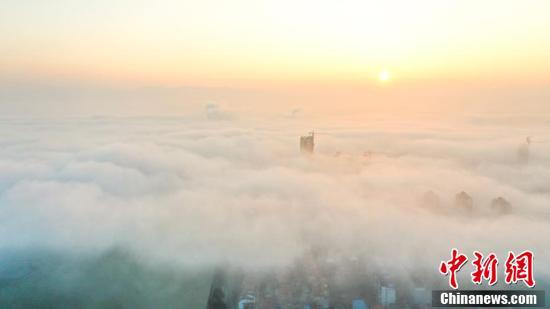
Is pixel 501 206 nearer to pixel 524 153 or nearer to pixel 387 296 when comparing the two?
pixel 387 296

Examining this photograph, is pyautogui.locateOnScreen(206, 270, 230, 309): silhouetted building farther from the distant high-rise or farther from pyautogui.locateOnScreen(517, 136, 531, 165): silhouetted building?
pyautogui.locateOnScreen(517, 136, 531, 165): silhouetted building

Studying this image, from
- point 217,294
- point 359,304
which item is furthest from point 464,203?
point 217,294

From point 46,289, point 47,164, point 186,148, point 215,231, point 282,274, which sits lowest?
point 46,289

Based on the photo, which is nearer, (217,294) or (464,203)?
(217,294)

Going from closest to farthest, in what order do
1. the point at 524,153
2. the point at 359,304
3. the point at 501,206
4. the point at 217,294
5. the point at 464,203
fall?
the point at 359,304 → the point at 217,294 → the point at 501,206 → the point at 464,203 → the point at 524,153

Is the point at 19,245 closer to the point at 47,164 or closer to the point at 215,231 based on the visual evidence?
the point at 215,231

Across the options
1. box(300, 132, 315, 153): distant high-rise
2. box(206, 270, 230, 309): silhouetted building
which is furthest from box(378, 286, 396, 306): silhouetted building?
box(300, 132, 315, 153): distant high-rise

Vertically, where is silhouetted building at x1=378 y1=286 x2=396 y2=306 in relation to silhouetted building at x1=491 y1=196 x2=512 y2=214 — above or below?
below

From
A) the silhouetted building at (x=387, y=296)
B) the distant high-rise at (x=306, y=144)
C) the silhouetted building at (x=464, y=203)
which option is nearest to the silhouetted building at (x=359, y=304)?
the silhouetted building at (x=387, y=296)

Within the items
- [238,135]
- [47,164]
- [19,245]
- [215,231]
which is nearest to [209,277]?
[215,231]

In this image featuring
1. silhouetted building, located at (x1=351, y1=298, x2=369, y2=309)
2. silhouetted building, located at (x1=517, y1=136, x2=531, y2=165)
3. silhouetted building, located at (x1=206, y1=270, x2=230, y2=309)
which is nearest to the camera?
silhouetted building, located at (x1=351, y1=298, x2=369, y2=309)

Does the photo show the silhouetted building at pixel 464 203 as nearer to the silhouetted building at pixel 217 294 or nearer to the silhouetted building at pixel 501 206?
the silhouetted building at pixel 501 206
